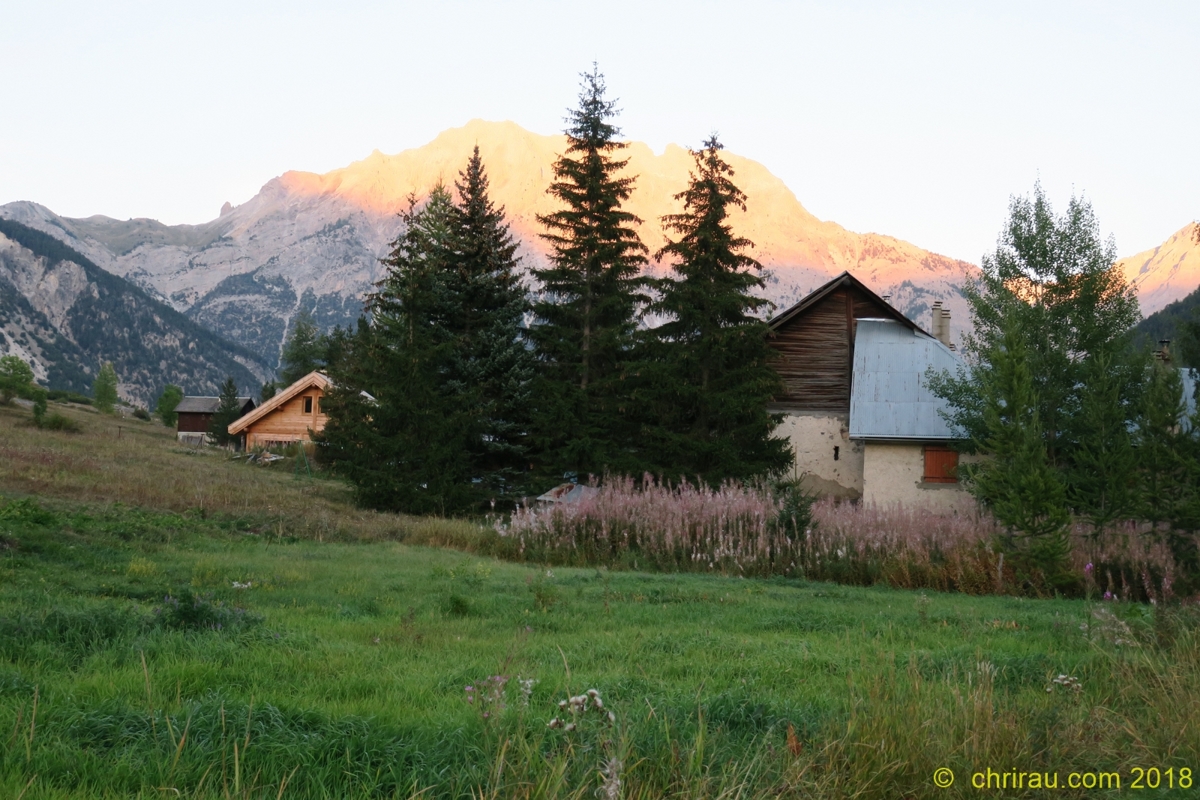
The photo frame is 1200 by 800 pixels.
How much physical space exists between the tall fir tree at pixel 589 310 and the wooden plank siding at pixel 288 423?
30010 mm

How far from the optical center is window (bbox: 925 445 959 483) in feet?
99.9

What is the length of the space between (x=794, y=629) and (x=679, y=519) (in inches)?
300

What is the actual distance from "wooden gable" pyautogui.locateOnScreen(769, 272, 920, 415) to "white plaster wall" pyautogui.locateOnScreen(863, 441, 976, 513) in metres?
3.23

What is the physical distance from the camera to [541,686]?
5750mm

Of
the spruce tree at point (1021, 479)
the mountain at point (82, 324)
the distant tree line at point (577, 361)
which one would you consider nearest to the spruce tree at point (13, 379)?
the distant tree line at point (577, 361)

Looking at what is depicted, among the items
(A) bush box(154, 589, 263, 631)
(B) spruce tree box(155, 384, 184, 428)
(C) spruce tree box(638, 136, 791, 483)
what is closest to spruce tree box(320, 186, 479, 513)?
(C) spruce tree box(638, 136, 791, 483)

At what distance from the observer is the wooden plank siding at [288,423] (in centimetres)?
5847

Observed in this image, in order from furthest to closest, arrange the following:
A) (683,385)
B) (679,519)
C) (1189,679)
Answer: (683,385) → (679,519) → (1189,679)

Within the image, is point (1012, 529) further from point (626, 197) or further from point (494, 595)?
point (626, 197)

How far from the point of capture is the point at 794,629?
9.23 metres

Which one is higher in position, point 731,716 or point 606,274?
point 606,274

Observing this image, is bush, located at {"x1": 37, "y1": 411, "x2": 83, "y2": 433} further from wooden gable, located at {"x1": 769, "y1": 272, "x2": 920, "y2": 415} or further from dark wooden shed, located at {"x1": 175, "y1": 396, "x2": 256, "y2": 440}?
dark wooden shed, located at {"x1": 175, "y1": 396, "x2": 256, "y2": 440}

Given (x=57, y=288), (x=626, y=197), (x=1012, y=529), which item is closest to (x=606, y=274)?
(x=626, y=197)

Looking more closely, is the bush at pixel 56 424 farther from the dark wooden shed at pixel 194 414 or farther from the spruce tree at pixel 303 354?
the dark wooden shed at pixel 194 414
